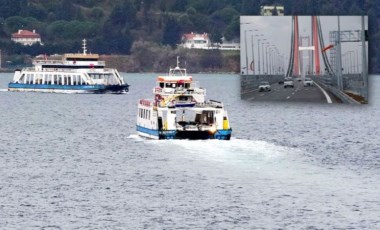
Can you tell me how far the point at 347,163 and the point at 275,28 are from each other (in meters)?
39.3

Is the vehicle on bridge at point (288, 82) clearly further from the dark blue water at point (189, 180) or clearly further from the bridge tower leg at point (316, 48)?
the dark blue water at point (189, 180)

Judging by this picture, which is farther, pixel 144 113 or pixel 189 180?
pixel 144 113

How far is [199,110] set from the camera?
12706 cm

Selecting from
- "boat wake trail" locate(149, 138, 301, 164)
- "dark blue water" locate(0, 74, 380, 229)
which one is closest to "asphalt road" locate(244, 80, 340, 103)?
"dark blue water" locate(0, 74, 380, 229)

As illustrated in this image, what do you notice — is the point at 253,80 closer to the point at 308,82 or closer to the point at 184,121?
the point at 308,82

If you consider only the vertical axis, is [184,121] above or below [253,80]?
below

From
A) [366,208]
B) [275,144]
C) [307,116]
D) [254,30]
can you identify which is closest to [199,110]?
[275,144]

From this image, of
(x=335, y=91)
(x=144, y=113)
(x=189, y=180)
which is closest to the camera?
(x=189, y=180)

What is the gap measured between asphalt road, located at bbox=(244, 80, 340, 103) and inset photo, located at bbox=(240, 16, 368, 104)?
13cm

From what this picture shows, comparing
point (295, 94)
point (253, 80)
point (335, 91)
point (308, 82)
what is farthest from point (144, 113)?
point (335, 91)

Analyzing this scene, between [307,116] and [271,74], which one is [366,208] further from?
[307,116]

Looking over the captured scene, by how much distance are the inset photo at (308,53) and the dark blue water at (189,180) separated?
241 inches

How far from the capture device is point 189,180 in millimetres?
102812

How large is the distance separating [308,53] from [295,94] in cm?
961
